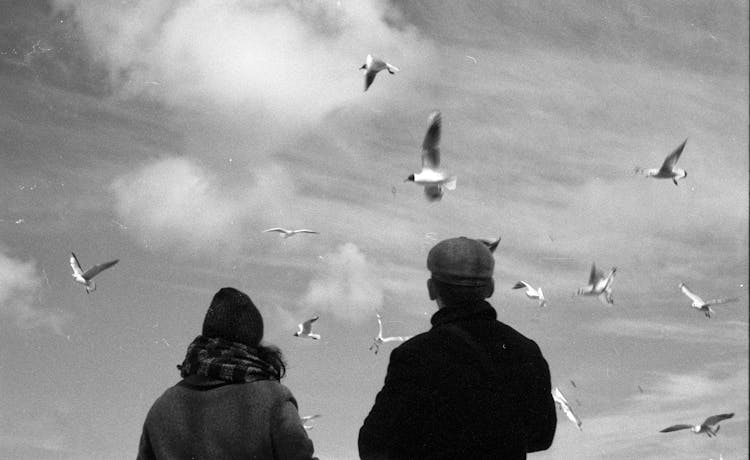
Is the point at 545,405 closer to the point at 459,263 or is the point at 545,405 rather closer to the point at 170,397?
the point at 459,263

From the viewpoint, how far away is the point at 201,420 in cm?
612

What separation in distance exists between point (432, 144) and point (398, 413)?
8.36m

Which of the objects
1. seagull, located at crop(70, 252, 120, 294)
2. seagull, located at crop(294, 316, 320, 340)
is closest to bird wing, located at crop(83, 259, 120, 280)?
seagull, located at crop(70, 252, 120, 294)

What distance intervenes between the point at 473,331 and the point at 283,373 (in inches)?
57.6

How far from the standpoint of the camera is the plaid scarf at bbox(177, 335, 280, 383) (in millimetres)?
6055

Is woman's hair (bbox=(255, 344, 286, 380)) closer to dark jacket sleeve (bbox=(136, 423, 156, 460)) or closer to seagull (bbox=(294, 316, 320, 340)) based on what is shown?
dark jacket sleeve (bbox=(136, 423, 156, 460))

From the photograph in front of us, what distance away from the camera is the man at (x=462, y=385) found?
216 inches

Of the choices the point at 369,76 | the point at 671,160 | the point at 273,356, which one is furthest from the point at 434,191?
the point at 273,356

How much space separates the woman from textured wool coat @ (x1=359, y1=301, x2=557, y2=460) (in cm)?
77

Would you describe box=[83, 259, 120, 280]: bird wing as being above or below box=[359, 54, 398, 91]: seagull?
below

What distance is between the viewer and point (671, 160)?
16.6m

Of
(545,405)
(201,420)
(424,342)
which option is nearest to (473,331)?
(424,342)

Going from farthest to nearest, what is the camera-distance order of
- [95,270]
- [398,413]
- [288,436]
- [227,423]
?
[95,270] → [227,423] → [288,436] → [398,413]

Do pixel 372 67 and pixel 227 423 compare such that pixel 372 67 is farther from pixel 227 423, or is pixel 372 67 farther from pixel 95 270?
pixel 227 423
